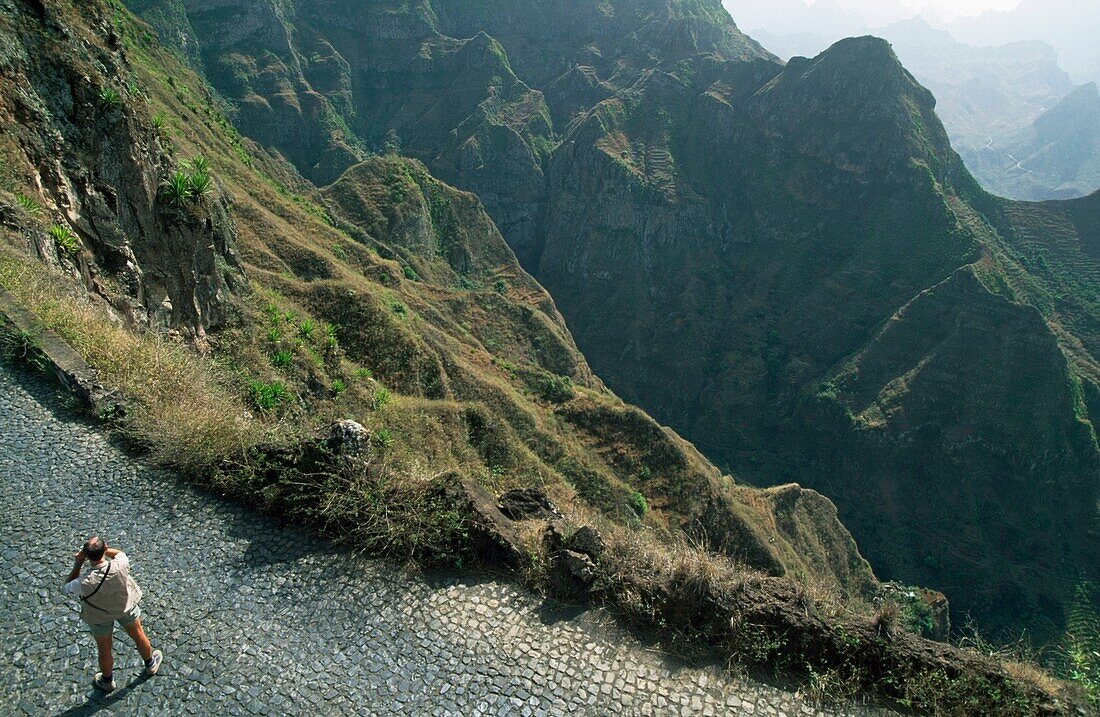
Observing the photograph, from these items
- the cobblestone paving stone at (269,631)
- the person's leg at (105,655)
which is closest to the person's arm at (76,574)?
the person's leg at (105,655)

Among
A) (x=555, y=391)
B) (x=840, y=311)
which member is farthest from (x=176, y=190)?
(x=840, y=311)

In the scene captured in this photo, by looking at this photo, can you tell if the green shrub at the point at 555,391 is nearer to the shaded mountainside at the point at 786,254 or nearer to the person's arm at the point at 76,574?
the shaded mountainside at the point at 786,254

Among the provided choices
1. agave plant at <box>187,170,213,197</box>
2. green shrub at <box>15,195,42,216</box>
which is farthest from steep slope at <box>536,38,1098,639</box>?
green shrub at <box>15,195,42,216</box>

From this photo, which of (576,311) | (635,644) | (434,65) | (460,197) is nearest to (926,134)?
(576,311)

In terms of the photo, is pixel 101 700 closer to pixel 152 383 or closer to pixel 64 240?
pixel 152 383

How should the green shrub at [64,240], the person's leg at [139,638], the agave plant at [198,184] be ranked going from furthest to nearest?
the agave plant at [198,184] < the green shrub at [64,240] < the person's leg at [139,638]

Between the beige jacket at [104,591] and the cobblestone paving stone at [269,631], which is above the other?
the beige jacket at [104,591]
